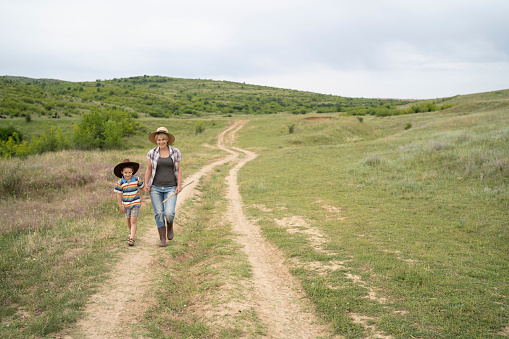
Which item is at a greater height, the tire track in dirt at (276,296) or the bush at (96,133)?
the bush at (96,133)

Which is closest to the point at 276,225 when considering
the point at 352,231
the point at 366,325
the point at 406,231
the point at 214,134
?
the point at 352,231

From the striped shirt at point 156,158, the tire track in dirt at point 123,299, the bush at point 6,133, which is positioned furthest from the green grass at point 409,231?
the bush at point 6,133

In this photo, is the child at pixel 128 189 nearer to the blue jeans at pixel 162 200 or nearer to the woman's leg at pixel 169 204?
the blue jeans at pixel 162 200

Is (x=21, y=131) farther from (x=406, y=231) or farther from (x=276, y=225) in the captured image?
(x=406, y=231)

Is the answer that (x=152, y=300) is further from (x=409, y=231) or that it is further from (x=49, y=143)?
(x=49, y=143)

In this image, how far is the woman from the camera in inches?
259

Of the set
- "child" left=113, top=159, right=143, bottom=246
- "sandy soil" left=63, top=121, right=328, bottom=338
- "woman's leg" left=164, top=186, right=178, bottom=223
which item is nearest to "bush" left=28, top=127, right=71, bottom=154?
"sandy soil" left=63, top=121, right=328, bottom=338

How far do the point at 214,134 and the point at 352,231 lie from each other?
4224 centimetres

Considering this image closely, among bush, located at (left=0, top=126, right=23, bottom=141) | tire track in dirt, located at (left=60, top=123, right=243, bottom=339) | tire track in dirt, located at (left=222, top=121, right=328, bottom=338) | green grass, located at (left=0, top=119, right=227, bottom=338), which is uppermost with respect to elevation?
bush, located at (left=0, top=126, right=23, bottom=141)

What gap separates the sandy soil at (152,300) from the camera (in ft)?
13.6

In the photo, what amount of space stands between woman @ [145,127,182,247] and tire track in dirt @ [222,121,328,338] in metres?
2.25

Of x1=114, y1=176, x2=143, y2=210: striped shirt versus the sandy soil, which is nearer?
the sandy soil

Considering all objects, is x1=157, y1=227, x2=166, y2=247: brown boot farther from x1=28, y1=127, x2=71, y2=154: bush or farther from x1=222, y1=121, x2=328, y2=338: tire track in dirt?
x1=28, y1=127, x2=71, y2=154: bush

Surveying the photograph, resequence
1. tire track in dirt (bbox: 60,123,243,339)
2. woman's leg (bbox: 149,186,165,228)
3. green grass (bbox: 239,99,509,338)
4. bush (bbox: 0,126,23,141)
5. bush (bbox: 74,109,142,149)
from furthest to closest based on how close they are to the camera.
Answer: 1. bush (bbox: 74,109,142,149)
2. bush (bbox: 0,126,23,141)
3. woman's leg (bbox: 149,186,165,228)
4. green grass (bbox: 239,99,509,338)
5. tire track in dirt (bbox: 60,123,243,339)
